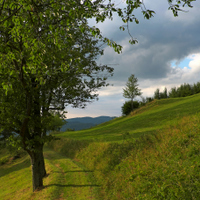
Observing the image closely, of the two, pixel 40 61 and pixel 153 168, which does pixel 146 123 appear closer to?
pixel 153 168

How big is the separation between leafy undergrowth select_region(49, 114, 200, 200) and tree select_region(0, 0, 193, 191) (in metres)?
5.64

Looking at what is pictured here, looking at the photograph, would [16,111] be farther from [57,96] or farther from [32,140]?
[57,96]

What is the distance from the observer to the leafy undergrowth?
23.4 ft

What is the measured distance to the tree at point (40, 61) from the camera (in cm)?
626

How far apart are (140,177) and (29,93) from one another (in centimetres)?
889

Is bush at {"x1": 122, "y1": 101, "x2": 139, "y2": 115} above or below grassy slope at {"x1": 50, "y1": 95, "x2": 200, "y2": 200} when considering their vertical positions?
above

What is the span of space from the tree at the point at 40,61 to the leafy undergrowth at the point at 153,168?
18.5 feet

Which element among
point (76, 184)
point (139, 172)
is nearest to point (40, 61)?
point (139, 172)

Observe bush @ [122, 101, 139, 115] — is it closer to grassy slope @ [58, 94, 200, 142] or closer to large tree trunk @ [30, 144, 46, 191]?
grassy slope @ [58, 94, 200, 142]

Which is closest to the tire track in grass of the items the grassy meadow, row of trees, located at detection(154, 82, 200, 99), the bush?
the grassy meadow

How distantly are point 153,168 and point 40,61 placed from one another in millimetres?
7685

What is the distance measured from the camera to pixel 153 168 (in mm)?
9180

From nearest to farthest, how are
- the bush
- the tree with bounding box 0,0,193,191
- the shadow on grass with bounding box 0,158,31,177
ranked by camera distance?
1. the tree with bounding box 0,0,193,191
2. the shadow on grass with bounding box 0,158,31,177
3. the bush

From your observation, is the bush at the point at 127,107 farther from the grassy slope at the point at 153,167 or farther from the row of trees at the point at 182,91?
the grassy slope at the point at 153,167
